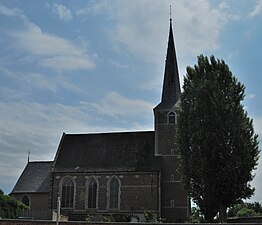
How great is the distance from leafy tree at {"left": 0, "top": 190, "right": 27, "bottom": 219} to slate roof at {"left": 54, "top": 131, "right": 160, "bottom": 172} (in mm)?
12807

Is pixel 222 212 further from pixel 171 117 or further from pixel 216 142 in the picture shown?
pixel 171 117

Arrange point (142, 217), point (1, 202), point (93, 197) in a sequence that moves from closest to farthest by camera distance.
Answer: point (1, 202) < point (142, 217) < point (93, 197)

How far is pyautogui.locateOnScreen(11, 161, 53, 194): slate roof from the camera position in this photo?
48.6 meters

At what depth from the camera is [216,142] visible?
29.5 metres

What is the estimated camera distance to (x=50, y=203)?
4469cm

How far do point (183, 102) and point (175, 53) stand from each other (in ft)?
54.6

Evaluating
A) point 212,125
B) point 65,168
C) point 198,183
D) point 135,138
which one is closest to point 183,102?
point 212,125

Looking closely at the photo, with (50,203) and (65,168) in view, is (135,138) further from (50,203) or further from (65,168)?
(50,203)

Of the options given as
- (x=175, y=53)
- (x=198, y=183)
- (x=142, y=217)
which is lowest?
(x=142, y=217)

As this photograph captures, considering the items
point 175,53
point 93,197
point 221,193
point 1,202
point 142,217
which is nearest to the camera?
point 221,193

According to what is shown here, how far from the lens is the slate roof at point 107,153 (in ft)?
144

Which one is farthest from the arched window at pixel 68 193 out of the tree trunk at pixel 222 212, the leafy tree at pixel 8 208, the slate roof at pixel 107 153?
the tree trunk at pixel 222 212

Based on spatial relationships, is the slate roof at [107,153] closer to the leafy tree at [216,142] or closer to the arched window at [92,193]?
the arched window at [92,193]

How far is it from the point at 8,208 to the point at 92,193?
13738mm
